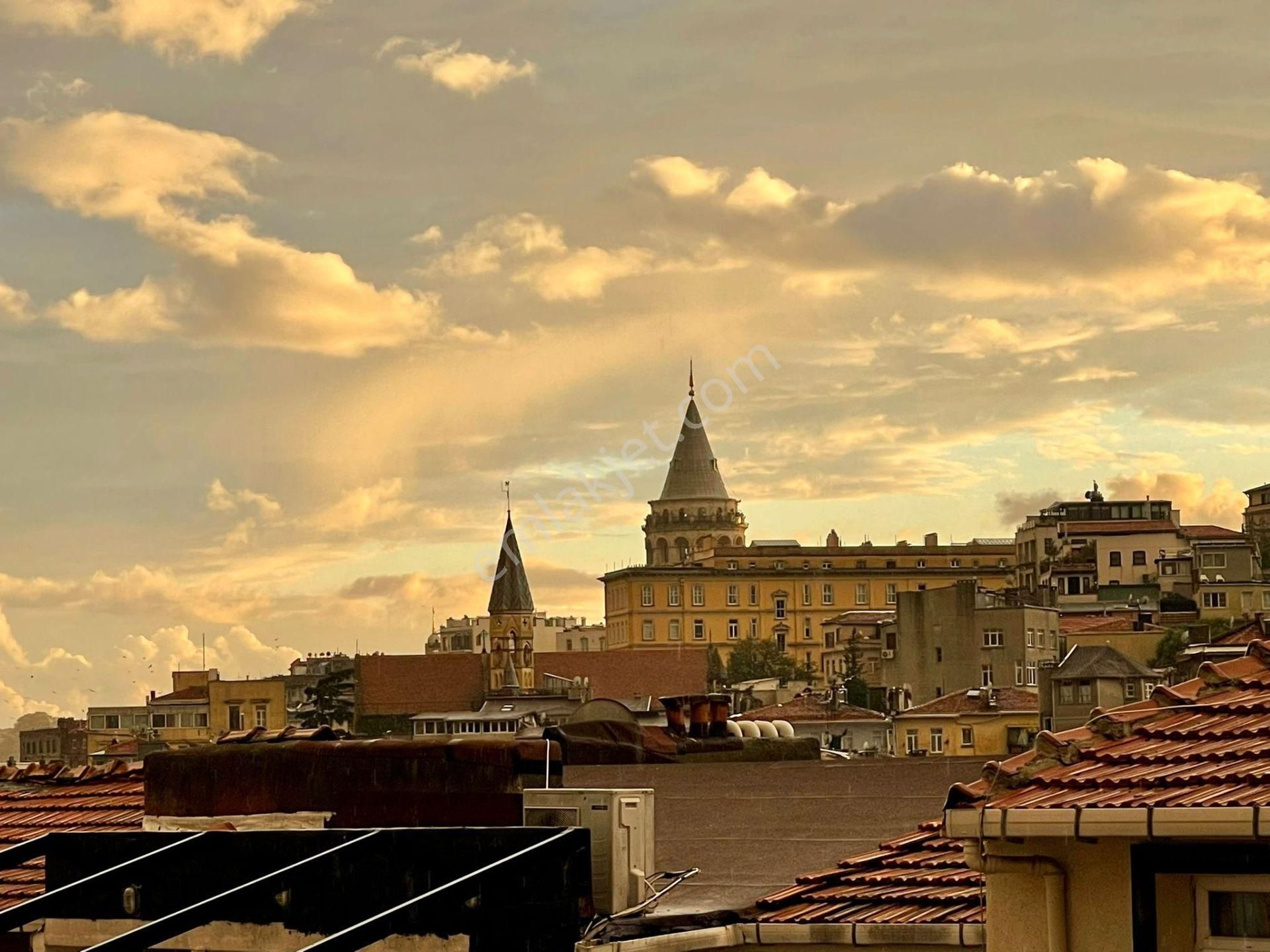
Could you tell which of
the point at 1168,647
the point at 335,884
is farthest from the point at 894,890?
the point at 1168,647

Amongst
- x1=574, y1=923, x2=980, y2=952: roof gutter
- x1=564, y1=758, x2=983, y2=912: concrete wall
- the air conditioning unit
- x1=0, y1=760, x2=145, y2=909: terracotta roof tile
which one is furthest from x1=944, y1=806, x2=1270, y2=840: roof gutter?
x1=0, y1=760, x2=145, y2=909: terracotta roof tile

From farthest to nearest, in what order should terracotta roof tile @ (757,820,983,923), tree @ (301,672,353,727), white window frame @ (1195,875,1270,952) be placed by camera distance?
tree @ (301,672,353,727)
terracotta roof tile @ (757,820,983,923)
white window frame @ (1195,875,1270,952)

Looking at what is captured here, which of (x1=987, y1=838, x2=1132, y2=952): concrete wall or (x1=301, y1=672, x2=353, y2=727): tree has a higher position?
(x1=301, y1=672, x2=353, y2=727): tree

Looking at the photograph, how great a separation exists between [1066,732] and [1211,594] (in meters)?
139

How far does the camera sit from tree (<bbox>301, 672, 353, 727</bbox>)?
18100cm

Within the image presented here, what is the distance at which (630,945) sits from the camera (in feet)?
34.8

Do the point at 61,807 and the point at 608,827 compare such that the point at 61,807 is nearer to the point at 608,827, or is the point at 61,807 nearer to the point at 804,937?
the point at 608,827

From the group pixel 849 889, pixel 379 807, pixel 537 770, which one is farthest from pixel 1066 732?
pixel 379 807

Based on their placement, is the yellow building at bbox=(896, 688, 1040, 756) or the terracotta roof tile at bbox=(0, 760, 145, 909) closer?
the terracotta roof tile at bbox=(0, 760, 145, 909)

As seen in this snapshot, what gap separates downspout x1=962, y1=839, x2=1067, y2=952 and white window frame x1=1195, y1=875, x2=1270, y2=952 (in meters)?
0.52

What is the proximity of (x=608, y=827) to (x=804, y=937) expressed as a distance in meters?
1.34

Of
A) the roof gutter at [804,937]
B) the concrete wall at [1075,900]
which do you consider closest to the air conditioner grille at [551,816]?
the roof gutter at [804,937]

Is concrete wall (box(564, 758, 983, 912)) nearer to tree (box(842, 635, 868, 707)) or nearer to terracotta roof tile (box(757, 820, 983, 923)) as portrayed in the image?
terracotta roof tile (box(757, 820, 983, 923))

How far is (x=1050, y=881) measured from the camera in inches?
362
